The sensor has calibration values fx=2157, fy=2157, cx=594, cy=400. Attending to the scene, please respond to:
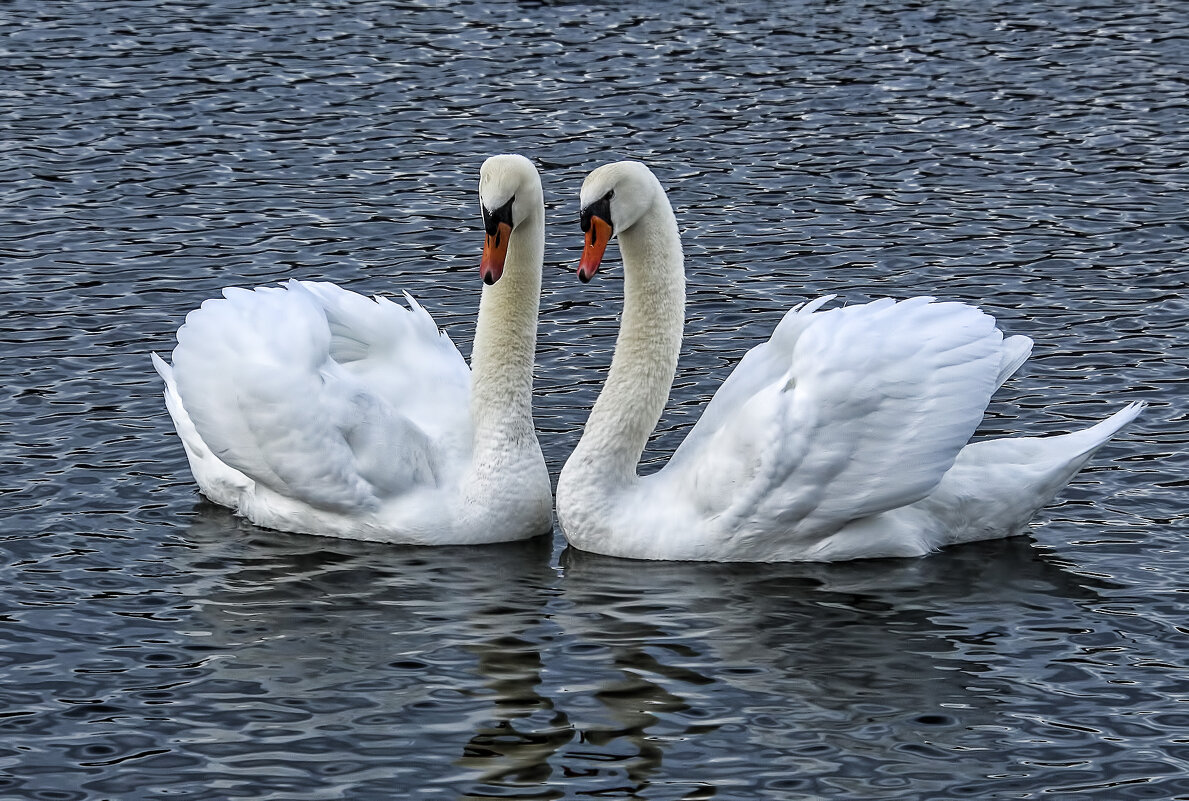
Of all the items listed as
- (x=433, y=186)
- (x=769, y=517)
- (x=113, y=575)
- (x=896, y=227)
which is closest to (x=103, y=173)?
(x=433, y=186)

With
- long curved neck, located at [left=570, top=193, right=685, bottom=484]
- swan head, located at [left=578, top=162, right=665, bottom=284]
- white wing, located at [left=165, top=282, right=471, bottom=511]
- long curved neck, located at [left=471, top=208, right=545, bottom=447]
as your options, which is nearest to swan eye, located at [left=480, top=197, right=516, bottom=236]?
long curved neck, located at [left=471, top=208, right=545, bottom=447]

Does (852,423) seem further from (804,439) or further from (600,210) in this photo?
(600,210)

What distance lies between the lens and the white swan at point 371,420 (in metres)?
12.4

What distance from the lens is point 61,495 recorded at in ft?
43.6

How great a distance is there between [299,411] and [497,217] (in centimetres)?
158

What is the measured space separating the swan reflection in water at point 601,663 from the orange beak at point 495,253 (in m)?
1.64

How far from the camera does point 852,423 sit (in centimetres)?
1189

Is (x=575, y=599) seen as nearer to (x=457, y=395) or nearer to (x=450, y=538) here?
(x=450, y=538)

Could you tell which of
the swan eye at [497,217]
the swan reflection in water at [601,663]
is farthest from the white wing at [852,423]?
the swan eye at [497,217]

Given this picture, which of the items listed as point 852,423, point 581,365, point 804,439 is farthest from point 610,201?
point 581,365

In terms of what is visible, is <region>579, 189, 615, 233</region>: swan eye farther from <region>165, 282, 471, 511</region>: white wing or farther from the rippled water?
the rippled water

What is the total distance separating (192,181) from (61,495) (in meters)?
7.57

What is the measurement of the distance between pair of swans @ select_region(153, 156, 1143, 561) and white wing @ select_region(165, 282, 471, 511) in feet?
0.04

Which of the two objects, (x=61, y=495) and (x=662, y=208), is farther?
(x=61, y=495)
